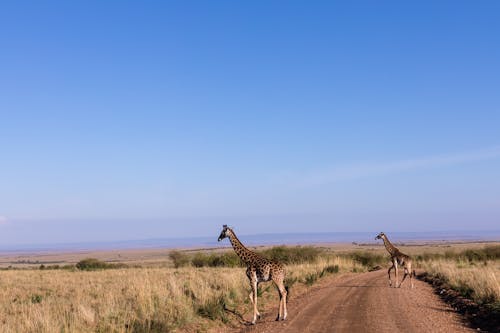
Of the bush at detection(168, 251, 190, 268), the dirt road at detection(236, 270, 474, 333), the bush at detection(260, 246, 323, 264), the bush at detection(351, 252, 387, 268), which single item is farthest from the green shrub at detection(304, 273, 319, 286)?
the bush at detection(168, 251, 190, 268)

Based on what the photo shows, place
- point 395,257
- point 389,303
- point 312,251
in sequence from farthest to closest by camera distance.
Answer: point 312,251 < point 395,257 < point 389,303

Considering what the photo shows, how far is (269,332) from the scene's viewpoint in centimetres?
1260

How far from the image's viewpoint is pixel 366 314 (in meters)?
14.9

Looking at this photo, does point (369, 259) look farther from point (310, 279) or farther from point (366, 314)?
point (366, 314)

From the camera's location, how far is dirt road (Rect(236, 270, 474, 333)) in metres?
12.9

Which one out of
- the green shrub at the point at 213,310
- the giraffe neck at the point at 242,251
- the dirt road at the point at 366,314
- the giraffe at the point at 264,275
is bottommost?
the dirt road at the point at 366,314

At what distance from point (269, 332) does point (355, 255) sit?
1677 inches

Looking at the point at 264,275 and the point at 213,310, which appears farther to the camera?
the point at 213,310

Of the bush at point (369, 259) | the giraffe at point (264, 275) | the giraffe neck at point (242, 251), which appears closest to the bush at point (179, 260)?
the bush at point (369, 259)

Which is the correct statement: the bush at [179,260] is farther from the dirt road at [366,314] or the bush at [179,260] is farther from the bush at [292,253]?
the dirt road at [366,314]

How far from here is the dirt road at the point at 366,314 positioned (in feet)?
42.3

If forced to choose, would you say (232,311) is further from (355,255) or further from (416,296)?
(355,255)

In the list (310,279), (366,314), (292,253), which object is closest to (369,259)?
(292,253)

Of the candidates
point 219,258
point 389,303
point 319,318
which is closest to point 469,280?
point 389,303
